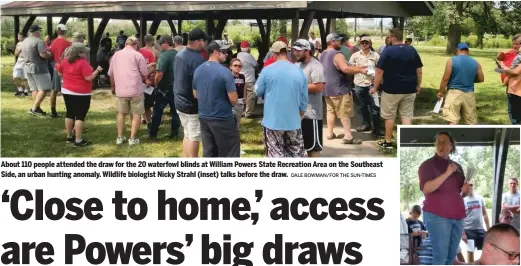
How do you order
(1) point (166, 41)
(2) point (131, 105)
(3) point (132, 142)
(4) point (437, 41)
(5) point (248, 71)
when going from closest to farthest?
(2) point (131, 105) < (3) point (132, 142) < (1) point (166, 41) < (5) point (248, 71) < (4) point (437, 41)

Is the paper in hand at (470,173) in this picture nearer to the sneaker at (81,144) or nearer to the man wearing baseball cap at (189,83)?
the man wearing baseball cap at (189,83)

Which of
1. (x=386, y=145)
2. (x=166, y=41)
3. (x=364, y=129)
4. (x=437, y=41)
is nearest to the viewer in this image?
(x=386, y=145)

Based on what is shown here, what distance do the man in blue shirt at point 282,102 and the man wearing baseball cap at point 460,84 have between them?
1.80m

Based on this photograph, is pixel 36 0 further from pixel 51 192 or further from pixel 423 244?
pixel 423 244

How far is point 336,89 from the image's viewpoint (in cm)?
627

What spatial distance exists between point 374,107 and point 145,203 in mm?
4266

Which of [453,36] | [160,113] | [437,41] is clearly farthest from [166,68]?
[437,41]

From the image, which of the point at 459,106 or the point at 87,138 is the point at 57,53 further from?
the point at 459,106

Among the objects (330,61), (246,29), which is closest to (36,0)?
(330,61)

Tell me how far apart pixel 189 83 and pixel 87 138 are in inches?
91.3

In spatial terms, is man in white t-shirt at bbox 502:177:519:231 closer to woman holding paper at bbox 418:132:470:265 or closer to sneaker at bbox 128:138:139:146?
woman holding paper at bbox 418:132:470:265

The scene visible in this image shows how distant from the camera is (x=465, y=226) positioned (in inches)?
121

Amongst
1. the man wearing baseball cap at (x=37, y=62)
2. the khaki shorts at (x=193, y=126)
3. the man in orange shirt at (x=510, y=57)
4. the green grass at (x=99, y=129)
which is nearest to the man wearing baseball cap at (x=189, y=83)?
the khaki shorts at (x=193, y=126)

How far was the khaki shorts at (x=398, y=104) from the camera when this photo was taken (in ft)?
18.6
